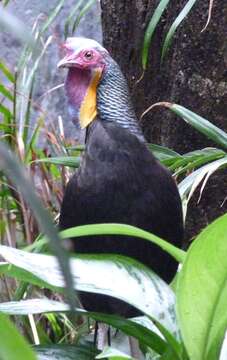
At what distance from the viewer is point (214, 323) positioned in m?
0.95

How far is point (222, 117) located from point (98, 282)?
1174mm

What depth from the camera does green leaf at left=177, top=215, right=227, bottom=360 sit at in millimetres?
903

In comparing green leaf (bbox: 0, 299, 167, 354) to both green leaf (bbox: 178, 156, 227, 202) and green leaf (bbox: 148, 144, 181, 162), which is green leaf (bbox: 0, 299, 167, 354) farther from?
green leaf (bbox: 148, 144, 181, 162)

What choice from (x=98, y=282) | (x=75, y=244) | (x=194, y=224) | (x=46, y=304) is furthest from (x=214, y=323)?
(x=194, y=224)

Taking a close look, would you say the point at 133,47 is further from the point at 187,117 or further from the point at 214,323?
the point at 214,323

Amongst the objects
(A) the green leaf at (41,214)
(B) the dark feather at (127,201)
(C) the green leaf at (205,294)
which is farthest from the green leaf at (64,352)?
(A) the green leaf at (41,214)

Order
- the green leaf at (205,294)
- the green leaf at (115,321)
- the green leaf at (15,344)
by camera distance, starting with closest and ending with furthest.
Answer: the green leaf at (15,344) → the green leaf at (205,294) → the green leaf at (115,321)

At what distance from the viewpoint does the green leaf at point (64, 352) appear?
46.1 inches

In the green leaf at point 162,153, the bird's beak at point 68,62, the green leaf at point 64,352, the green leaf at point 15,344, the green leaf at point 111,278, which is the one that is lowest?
the green leaf at point 64,352

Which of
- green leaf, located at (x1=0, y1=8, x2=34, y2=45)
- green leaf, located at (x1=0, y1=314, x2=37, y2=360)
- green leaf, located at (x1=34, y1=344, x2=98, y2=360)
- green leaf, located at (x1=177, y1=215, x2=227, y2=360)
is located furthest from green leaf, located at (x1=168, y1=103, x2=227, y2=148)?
green leaf, located at (x1=0, y1=8, x2=34, y2=45)

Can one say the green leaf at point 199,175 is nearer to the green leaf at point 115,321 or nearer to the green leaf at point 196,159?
the green leaf at point 196,159

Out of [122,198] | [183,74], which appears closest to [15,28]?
[122,198]

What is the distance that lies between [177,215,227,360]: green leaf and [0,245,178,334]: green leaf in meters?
0.08

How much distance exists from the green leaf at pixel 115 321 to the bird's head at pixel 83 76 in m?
0.75
